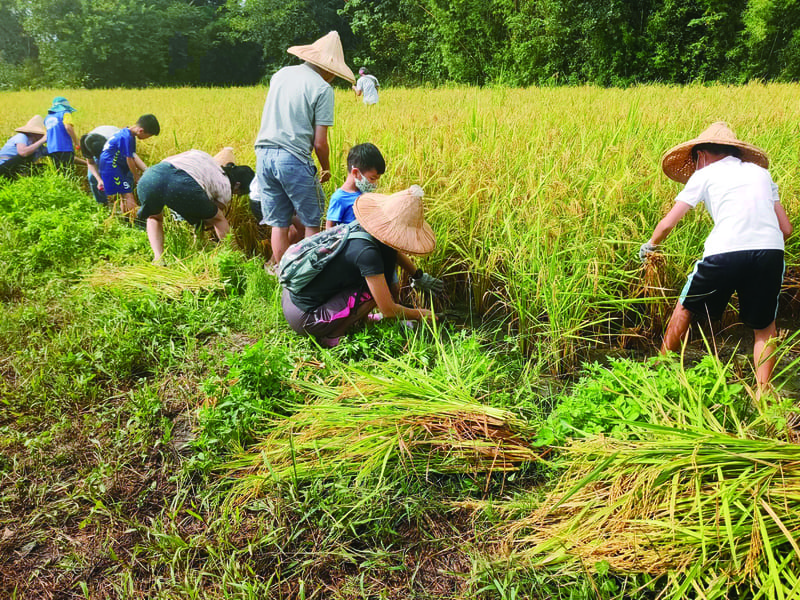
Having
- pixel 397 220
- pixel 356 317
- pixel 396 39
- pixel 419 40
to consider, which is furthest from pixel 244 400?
pixel 396 39

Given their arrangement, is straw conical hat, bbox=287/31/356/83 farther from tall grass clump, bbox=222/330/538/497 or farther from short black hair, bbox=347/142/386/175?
tall grass clump, bbox=222/330/538/497

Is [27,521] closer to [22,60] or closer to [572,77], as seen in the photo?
[572,77]

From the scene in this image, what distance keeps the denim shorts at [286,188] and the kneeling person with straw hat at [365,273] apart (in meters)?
0.85

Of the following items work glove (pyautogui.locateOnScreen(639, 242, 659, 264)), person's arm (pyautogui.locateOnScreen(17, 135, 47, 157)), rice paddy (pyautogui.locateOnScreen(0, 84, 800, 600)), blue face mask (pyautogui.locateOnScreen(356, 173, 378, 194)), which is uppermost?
person's arm (pyautogui.locateOnScreen(17, 135, 47, 157))

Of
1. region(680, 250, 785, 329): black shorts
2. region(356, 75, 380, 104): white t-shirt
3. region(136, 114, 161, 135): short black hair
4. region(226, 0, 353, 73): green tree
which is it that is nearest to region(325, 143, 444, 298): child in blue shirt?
region(680, 250, 785, 329): black shorts

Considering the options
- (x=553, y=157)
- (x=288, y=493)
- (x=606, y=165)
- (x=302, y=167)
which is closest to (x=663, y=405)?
(x=288, y=493)

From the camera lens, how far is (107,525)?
1.77m

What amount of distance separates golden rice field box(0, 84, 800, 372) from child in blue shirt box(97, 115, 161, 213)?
703 millimetres

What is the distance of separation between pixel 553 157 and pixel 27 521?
11.1ft

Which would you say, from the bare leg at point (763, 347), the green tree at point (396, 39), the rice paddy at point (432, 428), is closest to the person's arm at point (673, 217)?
the rice paddy at point (432, 428)

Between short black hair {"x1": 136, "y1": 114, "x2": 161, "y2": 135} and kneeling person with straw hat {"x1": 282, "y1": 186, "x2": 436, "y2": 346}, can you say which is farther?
short black hair {"x1": 136, "y1": 114, "x2": 161, "y2": 135}

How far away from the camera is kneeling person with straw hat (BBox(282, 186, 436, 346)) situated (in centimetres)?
237

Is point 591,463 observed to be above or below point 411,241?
below

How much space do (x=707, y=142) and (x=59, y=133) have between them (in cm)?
610
